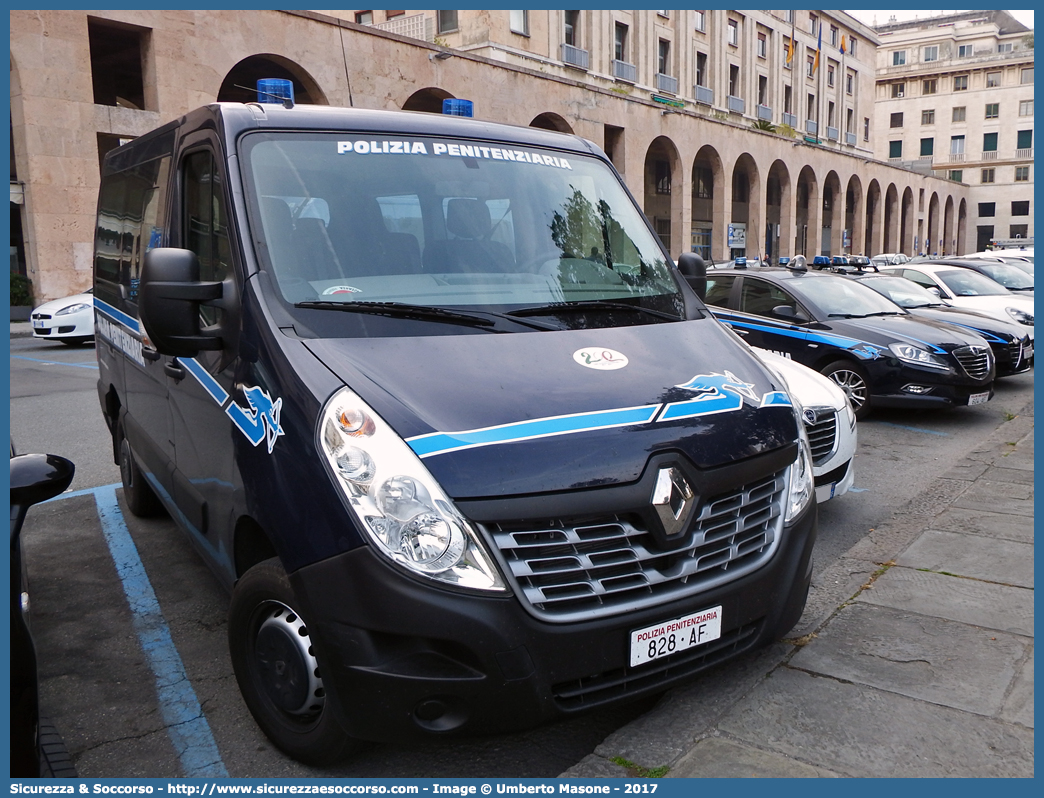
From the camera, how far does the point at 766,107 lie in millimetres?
55875

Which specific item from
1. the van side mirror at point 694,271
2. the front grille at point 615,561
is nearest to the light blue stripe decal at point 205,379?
the front grille at point 615,561

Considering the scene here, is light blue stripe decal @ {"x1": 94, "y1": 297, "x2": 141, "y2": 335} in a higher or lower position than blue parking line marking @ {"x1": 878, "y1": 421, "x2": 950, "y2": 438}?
higher

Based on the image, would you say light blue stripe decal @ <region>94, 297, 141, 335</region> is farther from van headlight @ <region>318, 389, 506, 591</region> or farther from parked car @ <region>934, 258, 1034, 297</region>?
parked car @ <region>934, 258, 1034, 297</region>

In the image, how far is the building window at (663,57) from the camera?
152 feet

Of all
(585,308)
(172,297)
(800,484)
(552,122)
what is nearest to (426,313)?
(585,308)

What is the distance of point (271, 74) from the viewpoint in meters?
30.1

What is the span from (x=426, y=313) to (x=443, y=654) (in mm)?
1205

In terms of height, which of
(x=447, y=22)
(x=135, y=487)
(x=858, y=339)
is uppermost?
(x=447, y=22)

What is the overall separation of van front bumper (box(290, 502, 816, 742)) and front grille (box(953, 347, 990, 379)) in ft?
24.8


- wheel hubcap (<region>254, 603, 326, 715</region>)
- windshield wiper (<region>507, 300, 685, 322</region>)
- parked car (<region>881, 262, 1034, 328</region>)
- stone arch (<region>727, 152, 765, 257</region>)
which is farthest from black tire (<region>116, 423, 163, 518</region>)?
stone arch (<region>727, 152, 765, 257</region>)

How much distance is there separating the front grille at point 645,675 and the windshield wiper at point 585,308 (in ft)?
4.21

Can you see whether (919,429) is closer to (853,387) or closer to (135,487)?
(853,387)

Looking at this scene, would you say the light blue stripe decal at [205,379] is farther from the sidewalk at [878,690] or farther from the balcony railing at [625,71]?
the balcony railing at [625,71]

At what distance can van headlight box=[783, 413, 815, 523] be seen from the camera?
124 inches
